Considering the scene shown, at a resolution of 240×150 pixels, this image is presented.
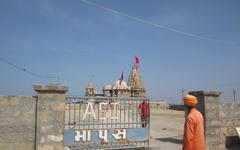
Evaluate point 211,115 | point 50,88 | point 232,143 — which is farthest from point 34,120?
point 232,143

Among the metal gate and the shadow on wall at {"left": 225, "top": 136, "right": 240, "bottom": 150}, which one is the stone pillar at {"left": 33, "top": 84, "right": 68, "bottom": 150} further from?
the shadow on wall at {"left": 225, "top": 136, "right": 240, "bottom": 150}

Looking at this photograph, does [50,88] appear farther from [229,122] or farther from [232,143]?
[232,143]

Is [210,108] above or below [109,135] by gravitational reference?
above

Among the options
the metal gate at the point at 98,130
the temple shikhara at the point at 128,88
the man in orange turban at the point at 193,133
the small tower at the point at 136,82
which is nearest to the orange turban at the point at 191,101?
the man in orange turban at the point at 193,133

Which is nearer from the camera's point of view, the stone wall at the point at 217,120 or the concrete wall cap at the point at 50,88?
the concrete wall cap at the point at 50,88

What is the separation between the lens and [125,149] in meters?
9.25

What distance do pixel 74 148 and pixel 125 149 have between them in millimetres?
1693

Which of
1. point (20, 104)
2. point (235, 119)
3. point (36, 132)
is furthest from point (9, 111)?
point (235, 119)

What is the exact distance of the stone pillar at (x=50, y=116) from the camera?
759cm

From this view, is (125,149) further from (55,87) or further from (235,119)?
(235,119)

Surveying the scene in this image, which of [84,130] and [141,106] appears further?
[141,106]

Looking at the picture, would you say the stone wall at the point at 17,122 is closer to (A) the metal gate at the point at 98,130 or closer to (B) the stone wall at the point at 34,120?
(B) the stone wall at the point at 34,120

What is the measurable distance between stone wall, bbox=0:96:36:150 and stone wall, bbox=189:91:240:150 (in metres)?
5.36

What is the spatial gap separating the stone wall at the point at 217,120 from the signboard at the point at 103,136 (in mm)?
2076
